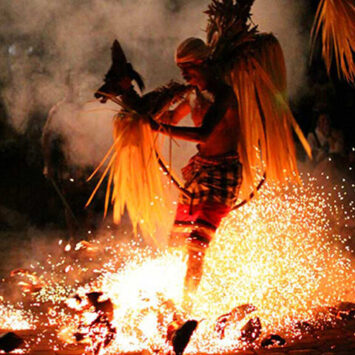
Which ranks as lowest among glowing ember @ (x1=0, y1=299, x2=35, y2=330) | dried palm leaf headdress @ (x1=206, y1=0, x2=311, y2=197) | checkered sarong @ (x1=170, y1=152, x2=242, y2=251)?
glowing ember @ (x1=0, y1=299, x2=35, y2=330)

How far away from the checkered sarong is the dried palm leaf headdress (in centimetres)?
21

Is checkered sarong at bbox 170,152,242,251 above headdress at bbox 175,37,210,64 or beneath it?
beneath

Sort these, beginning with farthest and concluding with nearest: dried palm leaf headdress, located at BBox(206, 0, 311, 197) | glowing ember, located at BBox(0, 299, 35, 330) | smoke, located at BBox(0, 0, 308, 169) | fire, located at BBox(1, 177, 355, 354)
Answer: smoke, located at BBox(0, 0, 308, 169) < dried palm leaf headdress, located at BBox(206, 0, 311, 197) < glowing ember, located at BBox(0, 299, 35, 330) < fire, located at BBox(1, 177, 355, 354)

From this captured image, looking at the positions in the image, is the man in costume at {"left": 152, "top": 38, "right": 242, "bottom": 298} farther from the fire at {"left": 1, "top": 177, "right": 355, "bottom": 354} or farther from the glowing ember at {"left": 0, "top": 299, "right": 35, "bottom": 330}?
the glowing ember at {"left": 0, "top": 299, "right": 35, "bottom": 330}

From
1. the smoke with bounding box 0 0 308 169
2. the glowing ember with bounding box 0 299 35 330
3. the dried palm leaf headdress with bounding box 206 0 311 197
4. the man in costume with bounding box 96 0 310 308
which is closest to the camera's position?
the man in costume with bounding box 96 0 310 308

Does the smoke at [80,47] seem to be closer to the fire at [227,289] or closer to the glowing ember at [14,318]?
the fire at [227,289]

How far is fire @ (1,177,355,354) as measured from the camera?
2949 mm

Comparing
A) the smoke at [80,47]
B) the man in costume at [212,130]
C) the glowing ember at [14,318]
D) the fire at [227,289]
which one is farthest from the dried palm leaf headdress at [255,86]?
the smoke at [80,47]

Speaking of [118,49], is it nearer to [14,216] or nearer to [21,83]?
[21,83]

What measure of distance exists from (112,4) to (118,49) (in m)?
3.32

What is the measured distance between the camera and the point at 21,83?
6.07 meters

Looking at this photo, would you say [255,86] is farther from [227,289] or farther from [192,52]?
[227,289]

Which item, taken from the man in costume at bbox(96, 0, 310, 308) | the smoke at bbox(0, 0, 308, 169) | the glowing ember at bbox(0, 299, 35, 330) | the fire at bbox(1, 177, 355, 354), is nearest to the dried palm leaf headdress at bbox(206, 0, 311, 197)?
the man in costume at bbox(96, 0, 310, 308)

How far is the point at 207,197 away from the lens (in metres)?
3.29
